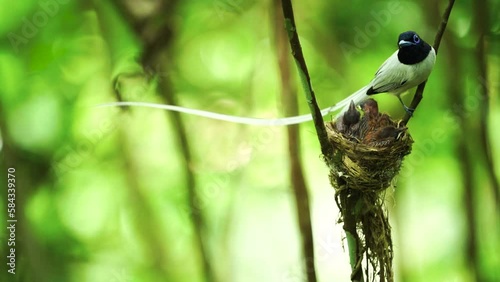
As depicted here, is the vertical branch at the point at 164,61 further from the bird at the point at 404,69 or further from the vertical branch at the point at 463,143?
the vertical branch at the point at 463,143

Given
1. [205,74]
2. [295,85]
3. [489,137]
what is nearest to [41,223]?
[205,74]

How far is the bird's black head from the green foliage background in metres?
0.37

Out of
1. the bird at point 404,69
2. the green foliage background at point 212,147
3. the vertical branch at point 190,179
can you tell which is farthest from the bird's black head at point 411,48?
the vertical branch at point 190,179

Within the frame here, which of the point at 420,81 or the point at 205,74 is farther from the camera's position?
the point at 205,74

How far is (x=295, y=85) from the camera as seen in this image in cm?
204

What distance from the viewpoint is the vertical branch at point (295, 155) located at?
2.03 metres

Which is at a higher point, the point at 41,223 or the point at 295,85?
the point at 295,85

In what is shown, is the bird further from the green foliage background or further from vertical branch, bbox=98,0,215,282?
vertical branch, bbox=98,0,215,282

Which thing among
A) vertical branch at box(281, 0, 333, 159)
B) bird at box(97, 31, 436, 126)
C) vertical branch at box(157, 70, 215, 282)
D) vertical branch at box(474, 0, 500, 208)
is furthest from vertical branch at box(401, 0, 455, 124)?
vertical branch at box(157, 70, 215, 282)

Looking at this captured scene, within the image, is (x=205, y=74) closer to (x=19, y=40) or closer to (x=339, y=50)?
(x=339, y=50)

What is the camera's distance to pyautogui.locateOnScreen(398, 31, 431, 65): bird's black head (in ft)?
5.38

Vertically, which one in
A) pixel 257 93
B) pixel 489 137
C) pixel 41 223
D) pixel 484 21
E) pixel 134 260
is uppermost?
pixel 484 21

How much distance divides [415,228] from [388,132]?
0.62 m

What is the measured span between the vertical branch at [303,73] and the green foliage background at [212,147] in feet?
1.93
